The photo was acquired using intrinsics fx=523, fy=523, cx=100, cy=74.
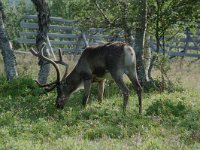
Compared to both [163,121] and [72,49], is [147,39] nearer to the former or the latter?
[163,121]

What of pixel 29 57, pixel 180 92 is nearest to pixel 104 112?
pixel 180 92

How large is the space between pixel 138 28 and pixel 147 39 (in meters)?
1.52

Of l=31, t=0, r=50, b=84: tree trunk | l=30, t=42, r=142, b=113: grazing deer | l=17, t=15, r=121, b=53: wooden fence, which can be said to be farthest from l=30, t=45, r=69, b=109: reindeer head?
l=17, t=15, r=121, b=53: wooden fence

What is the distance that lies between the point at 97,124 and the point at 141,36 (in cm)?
556

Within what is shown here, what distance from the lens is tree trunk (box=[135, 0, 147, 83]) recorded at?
45.8 ft

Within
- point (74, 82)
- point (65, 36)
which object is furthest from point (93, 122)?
point (65, 36)

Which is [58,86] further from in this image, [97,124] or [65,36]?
[65,36]

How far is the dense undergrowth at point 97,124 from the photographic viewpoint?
770 centimetres

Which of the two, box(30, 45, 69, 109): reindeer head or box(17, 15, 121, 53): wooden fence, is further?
box(17, 15, 121, 53): wooden fence

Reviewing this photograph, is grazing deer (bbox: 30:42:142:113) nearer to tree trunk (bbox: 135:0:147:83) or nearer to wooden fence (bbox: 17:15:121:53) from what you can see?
tree trunk (bbox: 135:0:147:83)

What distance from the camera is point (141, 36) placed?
1438cm

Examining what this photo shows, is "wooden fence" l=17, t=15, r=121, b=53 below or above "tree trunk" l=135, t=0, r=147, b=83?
below

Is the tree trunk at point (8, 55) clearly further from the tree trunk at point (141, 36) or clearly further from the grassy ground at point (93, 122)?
the tree trunk at point (141, 36)

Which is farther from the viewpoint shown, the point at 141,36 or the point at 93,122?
the point at 141,36
